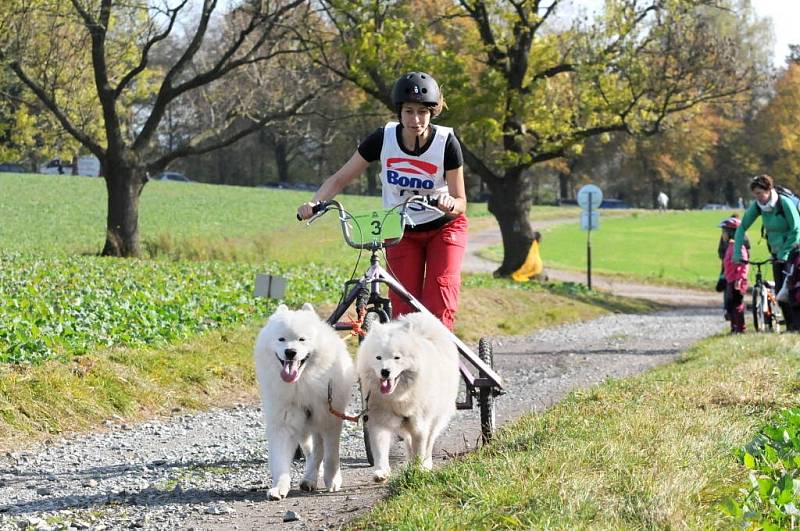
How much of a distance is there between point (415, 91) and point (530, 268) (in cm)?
2384

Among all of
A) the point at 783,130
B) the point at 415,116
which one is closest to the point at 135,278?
the point at 415,116

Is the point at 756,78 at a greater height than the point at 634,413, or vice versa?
the point at 756,78

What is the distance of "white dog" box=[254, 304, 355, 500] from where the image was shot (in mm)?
5996

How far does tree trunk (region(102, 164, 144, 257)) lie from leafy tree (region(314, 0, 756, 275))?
19.0 feet

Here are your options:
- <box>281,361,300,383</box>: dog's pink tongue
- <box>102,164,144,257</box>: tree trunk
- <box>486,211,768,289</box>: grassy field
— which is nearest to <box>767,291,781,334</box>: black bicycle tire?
<box>281,361,300,383</box>: dog's pink tongue

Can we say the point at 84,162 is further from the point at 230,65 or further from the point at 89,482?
the point at 89,482

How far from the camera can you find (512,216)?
30.3 m

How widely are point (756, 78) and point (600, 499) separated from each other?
81.3ft

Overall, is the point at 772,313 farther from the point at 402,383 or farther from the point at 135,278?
the point at 402,383

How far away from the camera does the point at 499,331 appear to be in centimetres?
1919

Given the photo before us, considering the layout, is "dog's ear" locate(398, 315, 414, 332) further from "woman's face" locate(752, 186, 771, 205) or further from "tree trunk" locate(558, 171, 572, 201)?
"tree trunk" locate(558, 171, 572, 201)

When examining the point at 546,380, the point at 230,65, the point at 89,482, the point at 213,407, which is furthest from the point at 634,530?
the point at 230,65

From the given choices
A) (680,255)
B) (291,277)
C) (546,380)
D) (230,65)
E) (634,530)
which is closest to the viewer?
(634,530)

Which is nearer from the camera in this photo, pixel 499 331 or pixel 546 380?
pixel 546 380
